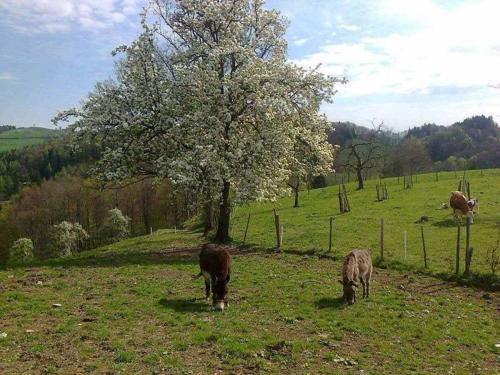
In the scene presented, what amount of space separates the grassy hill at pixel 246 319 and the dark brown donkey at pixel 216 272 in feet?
1.67

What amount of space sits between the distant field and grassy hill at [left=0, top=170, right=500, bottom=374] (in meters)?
0.41

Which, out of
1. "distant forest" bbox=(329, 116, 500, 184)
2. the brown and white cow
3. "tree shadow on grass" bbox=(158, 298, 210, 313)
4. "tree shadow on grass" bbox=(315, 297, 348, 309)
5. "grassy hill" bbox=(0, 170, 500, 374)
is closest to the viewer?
"grassy hill" bbox=(0, 170, 500, 374)

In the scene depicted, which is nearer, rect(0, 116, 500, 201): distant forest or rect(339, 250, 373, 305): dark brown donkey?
rect(339, 250, 373, 305): dark brown donkey

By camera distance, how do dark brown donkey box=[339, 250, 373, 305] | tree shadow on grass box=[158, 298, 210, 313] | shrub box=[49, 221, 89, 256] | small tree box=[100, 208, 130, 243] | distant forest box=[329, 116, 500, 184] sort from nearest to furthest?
tree shadow on grass box=[158, 298, 210, 313]
dark brown donkey box=[339, 250, 373, 305]
shrub box=[49, 221, 89, 256]
distant forest box=[329, 116, 500, 184]
small tree box=[100, 208, 130, 243]

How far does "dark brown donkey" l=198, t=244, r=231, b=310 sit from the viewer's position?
51.6ft

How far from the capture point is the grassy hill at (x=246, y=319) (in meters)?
11.3

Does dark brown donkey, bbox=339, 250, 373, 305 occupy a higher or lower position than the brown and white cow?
lower

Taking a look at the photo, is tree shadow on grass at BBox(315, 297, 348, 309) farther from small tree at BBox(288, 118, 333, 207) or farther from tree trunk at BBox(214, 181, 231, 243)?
small tree at BBox(288, 118, 333, 207)

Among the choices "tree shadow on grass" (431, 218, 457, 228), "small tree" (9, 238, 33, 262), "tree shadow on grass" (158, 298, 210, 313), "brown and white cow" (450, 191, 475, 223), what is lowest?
"small tree" (9, 238, 33, 262)

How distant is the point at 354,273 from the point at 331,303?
57.3 inches

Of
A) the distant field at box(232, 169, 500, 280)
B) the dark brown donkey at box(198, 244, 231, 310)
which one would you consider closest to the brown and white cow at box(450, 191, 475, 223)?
the distant field at box(232, 169, 500, 280)

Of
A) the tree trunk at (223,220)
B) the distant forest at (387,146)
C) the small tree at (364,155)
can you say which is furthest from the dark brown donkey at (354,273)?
the distant forest at (387,146)

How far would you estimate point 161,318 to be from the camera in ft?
47.2

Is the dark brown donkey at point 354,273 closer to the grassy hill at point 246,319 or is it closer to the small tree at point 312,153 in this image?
the grassy hill at point 246,319
